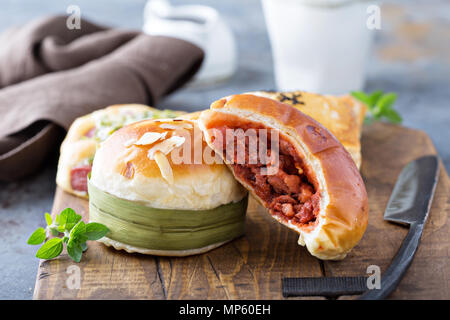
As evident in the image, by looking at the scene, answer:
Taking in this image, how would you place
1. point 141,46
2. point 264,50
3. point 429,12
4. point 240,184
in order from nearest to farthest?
point 240,184, point 141,46, point 264,50, point 429,12

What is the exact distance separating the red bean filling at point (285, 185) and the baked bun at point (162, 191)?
0.32ft

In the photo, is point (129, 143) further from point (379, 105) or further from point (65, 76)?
point (379, 105)

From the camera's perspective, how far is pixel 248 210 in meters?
2.90

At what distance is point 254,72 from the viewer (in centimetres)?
518

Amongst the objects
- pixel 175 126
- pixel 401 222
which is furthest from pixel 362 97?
pixel 175 126

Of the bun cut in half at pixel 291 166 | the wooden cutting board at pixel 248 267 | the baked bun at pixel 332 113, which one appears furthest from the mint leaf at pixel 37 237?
the baked bun at pixel 332 113

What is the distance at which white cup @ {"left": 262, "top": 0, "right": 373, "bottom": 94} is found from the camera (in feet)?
13.7

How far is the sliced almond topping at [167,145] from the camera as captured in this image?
2.40 m

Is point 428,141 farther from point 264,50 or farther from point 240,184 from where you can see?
point 264,50

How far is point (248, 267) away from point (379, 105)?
73.9 inches

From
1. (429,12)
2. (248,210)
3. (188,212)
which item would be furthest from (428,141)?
(429,12)

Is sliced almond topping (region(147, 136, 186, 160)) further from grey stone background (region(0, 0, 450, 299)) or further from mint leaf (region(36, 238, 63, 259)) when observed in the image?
grey stone background (region(0, 0, 450, 299))

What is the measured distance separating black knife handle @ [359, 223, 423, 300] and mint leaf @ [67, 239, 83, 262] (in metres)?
1.12

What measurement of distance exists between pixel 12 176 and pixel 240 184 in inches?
59.7
